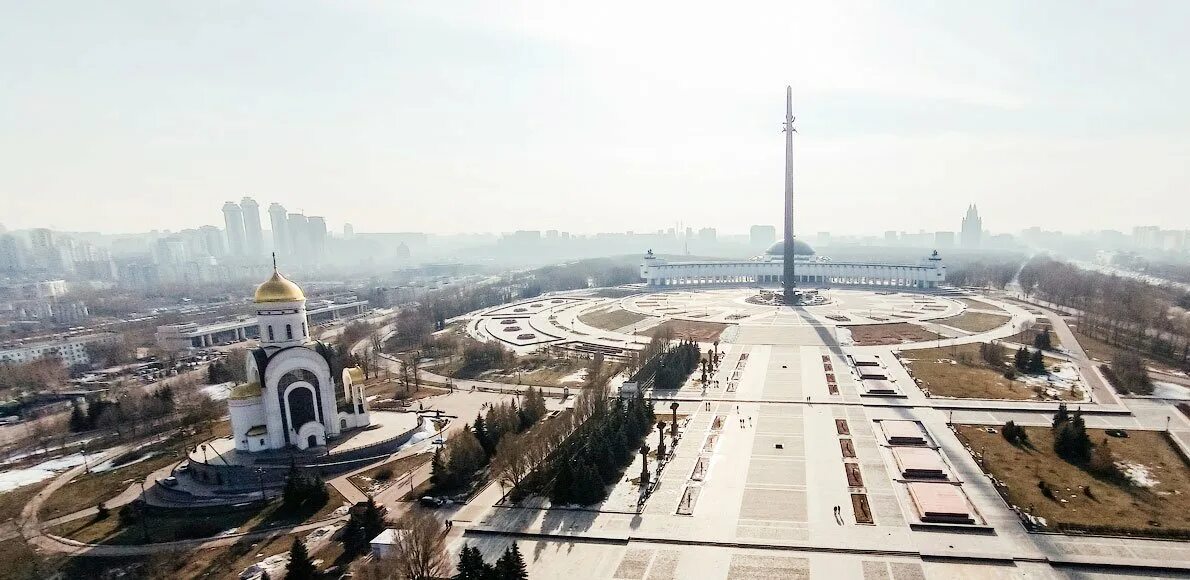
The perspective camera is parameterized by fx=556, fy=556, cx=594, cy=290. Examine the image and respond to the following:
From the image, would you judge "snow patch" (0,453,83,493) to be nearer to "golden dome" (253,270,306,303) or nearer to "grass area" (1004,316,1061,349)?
"golden dome" (253,270,306,303)

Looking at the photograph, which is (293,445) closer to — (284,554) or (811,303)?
(284,554)

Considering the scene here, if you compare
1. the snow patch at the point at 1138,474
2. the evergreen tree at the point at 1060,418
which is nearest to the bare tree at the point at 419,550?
the snow patch at the point at 1138,474

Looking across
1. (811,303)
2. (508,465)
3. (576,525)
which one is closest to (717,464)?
(576,525)

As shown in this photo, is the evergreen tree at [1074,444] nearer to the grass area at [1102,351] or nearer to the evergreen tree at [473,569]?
the grass area at [1102,351]

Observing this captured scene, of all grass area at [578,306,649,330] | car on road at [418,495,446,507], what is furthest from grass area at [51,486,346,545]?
grass area at [578,306,649,330]

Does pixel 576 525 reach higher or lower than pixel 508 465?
lower
